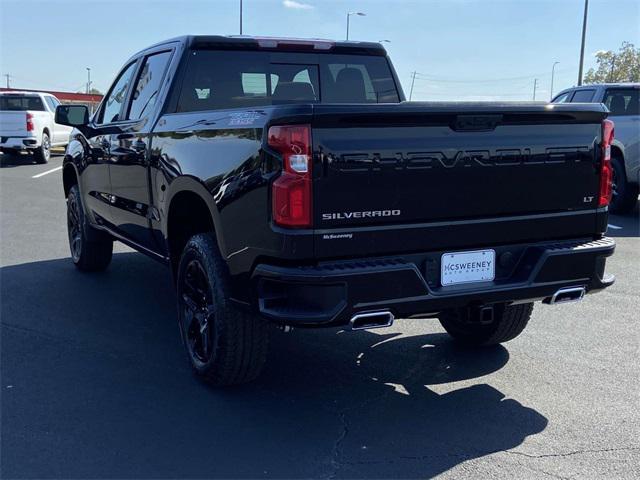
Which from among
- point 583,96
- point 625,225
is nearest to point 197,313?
point 625,225

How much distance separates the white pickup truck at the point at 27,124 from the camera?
1775 cm

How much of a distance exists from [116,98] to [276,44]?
62.6 inches

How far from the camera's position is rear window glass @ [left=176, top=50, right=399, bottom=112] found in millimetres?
4961

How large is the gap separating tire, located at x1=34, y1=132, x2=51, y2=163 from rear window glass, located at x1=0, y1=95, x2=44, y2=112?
813 mm

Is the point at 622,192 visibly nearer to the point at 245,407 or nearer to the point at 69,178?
the point at 69,178

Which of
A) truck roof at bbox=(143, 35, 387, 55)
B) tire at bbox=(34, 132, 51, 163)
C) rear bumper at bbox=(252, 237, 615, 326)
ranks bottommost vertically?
tire at bbox=(34, 132, 51, 163)

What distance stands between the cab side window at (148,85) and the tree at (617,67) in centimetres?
6124

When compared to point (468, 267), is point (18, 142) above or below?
below

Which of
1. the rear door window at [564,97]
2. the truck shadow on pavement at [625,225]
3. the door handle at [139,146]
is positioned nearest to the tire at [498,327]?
the door handle at [139,146]

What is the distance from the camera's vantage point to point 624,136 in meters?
10.6

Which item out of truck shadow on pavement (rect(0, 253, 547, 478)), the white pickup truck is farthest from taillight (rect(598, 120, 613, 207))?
the white pickup truck

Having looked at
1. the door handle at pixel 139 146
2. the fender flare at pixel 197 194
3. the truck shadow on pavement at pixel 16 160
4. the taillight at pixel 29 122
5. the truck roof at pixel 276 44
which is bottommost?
the truck shadow on pavement at pixel 16 160

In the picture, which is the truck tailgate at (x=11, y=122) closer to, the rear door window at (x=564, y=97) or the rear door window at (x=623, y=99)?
the rear door window at (x=564, y=97)

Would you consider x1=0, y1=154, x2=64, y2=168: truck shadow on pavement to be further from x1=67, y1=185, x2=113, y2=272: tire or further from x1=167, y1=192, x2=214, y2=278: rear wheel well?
x1=167, y1=192, x2=214, y2=278: rear wheel well
